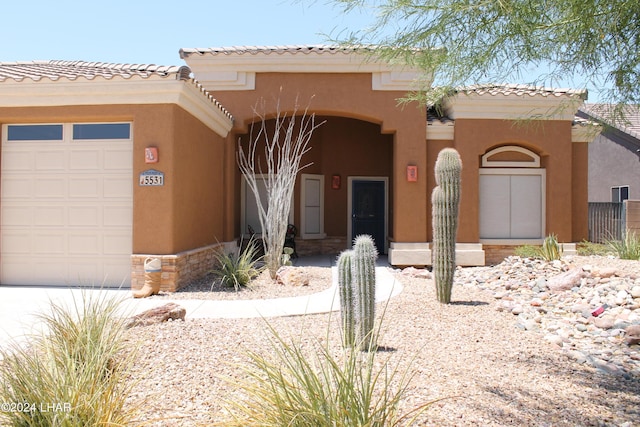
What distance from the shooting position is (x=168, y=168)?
26.8ft

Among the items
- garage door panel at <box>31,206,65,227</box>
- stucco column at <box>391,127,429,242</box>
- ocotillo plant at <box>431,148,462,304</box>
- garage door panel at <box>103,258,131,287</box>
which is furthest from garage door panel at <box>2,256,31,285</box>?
stucco column at <box>391,127,429,242</box>

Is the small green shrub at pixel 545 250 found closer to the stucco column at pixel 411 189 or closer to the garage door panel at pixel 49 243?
Answer: the stucco column at pixel 411 189

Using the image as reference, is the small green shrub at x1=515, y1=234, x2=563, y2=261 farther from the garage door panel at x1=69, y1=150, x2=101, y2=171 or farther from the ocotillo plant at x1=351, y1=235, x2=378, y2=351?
the garage door panel at x1=69, y1=150, x2=101, y2=171

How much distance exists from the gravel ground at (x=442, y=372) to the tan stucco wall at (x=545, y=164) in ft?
17.4

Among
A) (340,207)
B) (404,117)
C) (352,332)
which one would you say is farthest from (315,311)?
(340,207)

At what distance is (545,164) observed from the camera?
39.4ft

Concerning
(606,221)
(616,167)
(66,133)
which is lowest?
(606,221)

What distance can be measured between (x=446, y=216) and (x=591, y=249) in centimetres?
673

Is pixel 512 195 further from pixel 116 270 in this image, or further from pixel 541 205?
pixel 116 270

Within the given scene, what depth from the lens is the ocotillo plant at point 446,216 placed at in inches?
280

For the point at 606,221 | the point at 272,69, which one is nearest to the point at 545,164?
the point at 606,221

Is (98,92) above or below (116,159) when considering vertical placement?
above

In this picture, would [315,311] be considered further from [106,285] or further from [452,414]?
[106,285]

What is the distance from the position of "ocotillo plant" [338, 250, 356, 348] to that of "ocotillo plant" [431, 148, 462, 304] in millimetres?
2812
